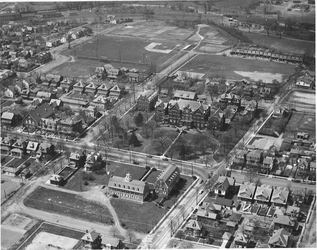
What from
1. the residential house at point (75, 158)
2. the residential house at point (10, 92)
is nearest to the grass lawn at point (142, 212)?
the residential house at point (75, 158)

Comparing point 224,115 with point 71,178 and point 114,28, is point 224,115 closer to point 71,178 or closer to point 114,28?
point 71,178

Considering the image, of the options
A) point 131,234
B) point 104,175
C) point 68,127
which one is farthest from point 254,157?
point 68,127

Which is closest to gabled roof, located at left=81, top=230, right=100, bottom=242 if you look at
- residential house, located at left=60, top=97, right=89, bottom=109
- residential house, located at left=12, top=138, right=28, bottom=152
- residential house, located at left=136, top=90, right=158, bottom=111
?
residential house, located at left=12, top=138, right=28, bottom=152

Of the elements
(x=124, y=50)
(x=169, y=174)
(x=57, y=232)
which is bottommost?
(x=57, y=232)

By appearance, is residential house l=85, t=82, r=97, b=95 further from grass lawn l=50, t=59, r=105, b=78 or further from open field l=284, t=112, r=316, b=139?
open field l=284, t=112, r=316, b=139

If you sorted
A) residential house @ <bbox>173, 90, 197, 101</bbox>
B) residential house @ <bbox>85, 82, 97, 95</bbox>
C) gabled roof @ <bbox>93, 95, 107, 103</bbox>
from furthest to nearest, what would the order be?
residential house @ <bbox>85, 82, 97, 95</bbox>, residential house @ <bbox>173, 90, 197, 101</bbox>, gabled roof @ <bbox>93, 95, 107, 103</bbox>

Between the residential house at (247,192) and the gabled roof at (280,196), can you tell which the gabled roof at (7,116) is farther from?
the gabled roof at (280,196)

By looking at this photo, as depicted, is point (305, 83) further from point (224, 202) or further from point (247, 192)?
point (224, 202)
